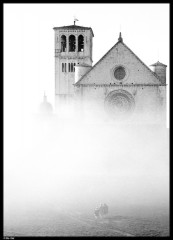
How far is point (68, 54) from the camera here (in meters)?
53.8

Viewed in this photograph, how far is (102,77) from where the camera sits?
157ft

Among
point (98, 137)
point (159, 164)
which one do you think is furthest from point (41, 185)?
point (159, 164)

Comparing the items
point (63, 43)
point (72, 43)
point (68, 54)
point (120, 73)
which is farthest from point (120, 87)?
point (63, 43)

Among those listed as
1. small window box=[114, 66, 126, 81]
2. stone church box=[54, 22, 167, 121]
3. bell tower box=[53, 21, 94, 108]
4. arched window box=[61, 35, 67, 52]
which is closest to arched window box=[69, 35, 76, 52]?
bell tower box=[53, 21, 94, 108]

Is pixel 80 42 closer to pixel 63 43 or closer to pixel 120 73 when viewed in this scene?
pixel 63 43

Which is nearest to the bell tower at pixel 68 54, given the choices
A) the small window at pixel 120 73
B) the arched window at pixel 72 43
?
the arched window at pixel 72 43

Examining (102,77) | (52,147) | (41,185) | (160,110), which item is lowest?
(41,185)

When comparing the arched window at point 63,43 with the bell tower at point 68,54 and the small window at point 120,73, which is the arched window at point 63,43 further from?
the small window at point 120,73

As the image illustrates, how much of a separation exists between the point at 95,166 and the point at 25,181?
7997 millimetres

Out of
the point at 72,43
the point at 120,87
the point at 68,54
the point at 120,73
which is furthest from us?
the point at 72,43

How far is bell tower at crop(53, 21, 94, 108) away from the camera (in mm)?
53594

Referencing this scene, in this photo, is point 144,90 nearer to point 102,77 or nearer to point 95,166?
point 102,77

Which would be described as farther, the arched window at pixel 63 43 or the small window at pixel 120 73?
the arched window at pixel 63 43

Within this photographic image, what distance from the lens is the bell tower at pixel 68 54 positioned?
53.6 metres
